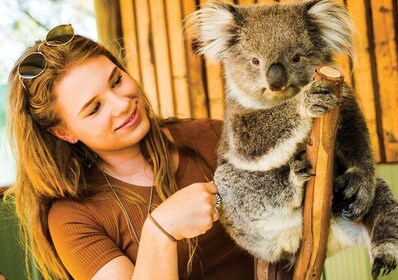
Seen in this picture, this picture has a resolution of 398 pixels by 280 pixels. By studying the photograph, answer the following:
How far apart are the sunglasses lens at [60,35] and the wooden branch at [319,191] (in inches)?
37.5

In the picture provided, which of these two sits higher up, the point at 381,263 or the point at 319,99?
the point at 319,99

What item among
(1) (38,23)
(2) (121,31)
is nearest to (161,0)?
(2) (121,31)

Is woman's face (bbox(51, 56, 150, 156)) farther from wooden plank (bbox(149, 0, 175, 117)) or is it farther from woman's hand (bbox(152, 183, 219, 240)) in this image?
wooden plank (bbox(149, 0, 175, 117))

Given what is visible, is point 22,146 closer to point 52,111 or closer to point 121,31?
point 52,111

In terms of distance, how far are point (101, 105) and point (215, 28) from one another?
445 millimetres

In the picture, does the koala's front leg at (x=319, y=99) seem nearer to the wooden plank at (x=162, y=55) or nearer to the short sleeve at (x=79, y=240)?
the short sleeve at (x=79, y=240)

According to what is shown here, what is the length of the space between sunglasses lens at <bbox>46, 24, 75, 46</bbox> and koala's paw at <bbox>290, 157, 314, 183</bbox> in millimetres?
901

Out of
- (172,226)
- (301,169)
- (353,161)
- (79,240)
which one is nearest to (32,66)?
(79,240)

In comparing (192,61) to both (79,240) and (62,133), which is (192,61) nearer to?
(62,133)

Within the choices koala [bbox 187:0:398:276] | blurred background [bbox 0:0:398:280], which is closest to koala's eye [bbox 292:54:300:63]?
koala [bbox 187:0:398:276]

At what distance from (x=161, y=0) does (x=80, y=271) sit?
7.50ft

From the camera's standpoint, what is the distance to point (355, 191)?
5.02 feet

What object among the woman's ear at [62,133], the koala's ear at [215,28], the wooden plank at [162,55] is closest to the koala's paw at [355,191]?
the koala's ear at [215,28]

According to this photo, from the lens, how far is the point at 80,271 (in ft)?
5.83
